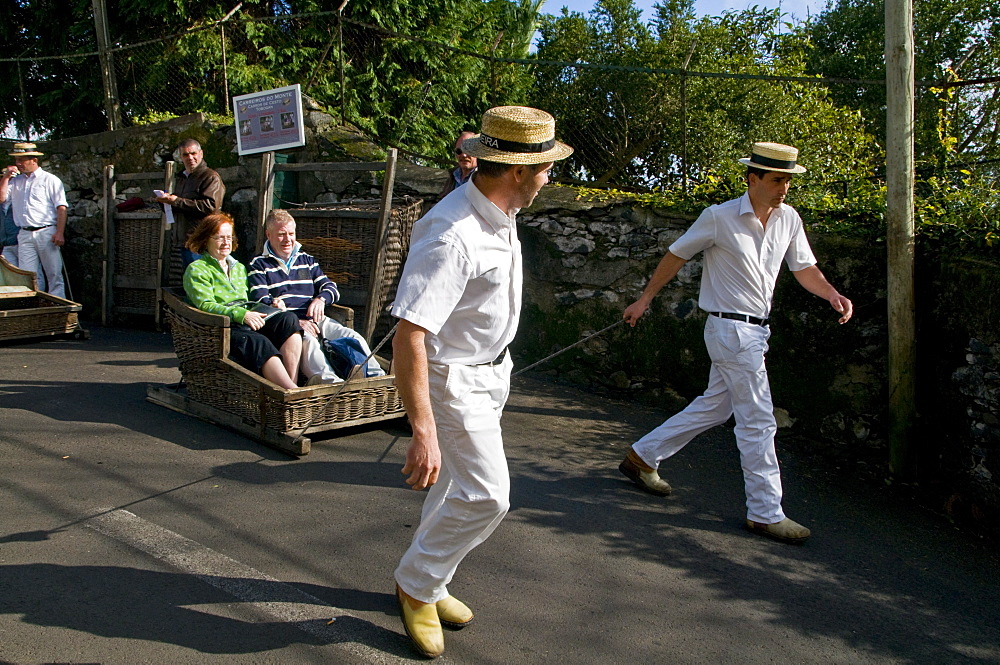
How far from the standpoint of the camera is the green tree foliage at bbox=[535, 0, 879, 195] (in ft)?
24.0

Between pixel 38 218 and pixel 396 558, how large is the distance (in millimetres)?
7962

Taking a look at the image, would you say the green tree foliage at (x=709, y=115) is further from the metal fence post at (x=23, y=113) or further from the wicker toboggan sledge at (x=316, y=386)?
the metal fence post at (x=23, y=113)

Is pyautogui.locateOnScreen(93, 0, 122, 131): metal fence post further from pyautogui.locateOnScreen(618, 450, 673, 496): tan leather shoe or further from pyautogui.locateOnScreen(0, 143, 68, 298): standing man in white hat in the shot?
pyautogui.locateOnScreen(618, 450, 673, 496): tan leather shoe

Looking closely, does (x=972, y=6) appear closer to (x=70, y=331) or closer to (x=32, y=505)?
(x=70, y=331)

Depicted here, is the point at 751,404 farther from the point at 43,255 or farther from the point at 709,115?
the point at 43,255

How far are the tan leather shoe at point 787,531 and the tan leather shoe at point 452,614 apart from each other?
75.1 inches

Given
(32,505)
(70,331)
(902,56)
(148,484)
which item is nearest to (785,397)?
(902,56)

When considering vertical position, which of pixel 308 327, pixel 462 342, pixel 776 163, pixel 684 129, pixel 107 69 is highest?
pixel 107 69

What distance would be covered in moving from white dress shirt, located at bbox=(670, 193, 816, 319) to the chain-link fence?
1.86m

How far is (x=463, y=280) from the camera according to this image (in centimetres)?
285

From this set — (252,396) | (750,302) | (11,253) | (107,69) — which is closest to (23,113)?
(107,69)

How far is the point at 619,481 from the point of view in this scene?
521cm

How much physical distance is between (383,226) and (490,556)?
3.47 meters

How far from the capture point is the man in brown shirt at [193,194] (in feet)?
28.0
